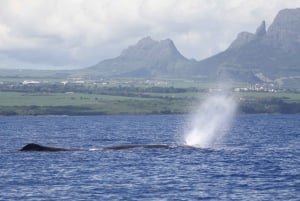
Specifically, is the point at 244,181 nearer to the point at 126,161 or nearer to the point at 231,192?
the point at 231,192

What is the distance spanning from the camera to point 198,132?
540 ft

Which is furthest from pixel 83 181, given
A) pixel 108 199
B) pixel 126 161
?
pixel 126 161

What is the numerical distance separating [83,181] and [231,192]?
1560 centimetres

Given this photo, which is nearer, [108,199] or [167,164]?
[108,199]

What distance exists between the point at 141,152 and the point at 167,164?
58.7 ft

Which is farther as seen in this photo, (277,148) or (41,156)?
(277,148)

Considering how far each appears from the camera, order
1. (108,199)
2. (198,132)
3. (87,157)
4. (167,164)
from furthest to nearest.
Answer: (198,132), (87,157), (167,164), (108,199)

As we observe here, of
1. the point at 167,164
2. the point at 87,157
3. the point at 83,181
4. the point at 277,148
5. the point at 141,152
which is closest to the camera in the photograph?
the point at 83,181

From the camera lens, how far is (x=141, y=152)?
116 meters

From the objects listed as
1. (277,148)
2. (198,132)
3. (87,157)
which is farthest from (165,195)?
(198,132)

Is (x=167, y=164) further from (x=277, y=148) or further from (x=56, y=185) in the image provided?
(x=277, y=148)

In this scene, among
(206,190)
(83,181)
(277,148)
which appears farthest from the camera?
(277,148)

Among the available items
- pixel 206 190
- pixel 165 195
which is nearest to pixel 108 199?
pixel 165 195

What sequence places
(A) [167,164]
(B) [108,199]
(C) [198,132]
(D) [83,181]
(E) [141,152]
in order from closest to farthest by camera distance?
(B) [108,199], (D) [83,181], (A) [167,164], (E) [141,152], (C) [198,132]
